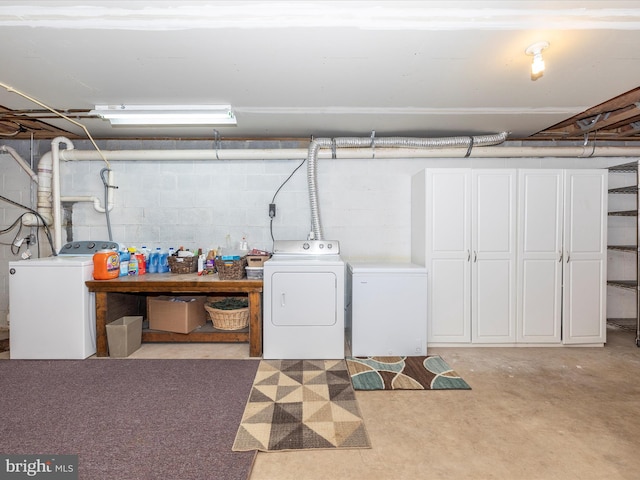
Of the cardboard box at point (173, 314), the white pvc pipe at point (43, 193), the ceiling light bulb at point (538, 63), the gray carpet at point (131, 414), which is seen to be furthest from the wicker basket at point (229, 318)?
the ceiling light bulb at point (538, 63)

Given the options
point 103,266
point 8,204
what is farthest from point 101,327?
point 8,204

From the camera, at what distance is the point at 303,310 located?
2.93 m

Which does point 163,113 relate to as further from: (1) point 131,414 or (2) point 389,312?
(2) point 389,312

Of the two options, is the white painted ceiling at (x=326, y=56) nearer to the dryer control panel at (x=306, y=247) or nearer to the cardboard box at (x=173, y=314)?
the dryer control panel at (x=306, y=247)

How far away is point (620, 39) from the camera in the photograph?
6.08 ft

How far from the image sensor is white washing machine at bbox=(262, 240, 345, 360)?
115 inches

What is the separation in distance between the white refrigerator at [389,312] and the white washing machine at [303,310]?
20 cm

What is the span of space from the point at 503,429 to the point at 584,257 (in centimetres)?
222

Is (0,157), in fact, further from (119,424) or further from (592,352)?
(592,352)

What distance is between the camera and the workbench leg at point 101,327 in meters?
2.99

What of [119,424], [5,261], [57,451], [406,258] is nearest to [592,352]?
[406,258]

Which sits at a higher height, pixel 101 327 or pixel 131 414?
pixel 101 327

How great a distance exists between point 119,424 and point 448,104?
3.37 meters

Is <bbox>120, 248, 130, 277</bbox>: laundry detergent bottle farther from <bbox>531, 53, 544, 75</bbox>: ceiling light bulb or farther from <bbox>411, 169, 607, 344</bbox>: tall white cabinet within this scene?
<bbox>531, 53, 544, 75</bbox>: ceiling light bulb
